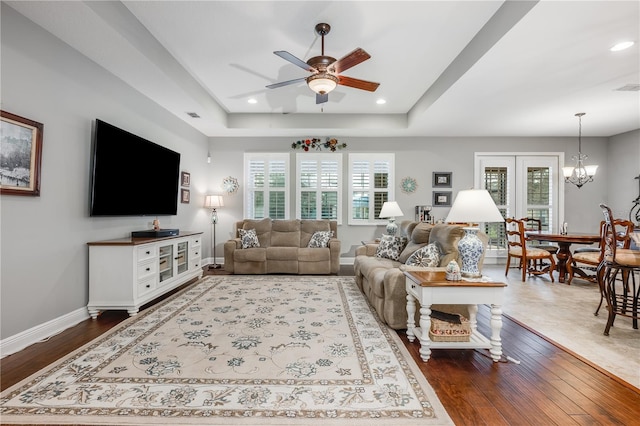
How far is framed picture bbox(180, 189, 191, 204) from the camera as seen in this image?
4.95 meters

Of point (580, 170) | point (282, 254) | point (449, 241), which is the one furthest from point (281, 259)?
point (580, 170)

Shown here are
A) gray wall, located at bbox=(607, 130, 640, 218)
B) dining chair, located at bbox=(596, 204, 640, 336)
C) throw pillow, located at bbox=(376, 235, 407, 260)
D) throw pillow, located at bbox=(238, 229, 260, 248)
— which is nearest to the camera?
dining chair, located at bbox=(596, 204, 640, 336)

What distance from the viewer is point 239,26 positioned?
2.80 metres

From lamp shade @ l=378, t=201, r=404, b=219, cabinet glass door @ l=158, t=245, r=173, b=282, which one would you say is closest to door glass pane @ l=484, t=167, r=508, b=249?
lamp shade @ l=378, t=201, r=404, b=219

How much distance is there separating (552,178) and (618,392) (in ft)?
17.7

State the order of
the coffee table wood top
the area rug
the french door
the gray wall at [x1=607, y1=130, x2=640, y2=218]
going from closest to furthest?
the area rug → the coffee table wood top → the gray wall at [x1=607, y1=130, x2=640, y2=218] → the french door

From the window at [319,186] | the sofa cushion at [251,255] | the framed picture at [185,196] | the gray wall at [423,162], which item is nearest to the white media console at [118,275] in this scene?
the sofa cushion at [251,255]

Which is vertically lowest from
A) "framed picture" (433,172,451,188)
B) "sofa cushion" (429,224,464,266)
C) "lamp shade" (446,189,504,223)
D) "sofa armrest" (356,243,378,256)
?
"sofa armrest" (356,243,378,256)

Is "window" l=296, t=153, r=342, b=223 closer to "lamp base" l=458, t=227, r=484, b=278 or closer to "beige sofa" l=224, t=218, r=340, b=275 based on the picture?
"beige sofa" l=224, t=218, r=340, b=275

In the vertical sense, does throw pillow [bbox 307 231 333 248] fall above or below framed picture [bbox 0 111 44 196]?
below

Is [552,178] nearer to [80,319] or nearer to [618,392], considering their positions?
[618,392]

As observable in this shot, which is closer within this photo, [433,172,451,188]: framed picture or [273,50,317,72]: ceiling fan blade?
[273,50,317,72]: ceiling fan blade

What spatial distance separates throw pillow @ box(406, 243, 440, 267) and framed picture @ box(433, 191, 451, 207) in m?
3.35

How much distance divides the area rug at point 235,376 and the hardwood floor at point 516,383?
15cm
